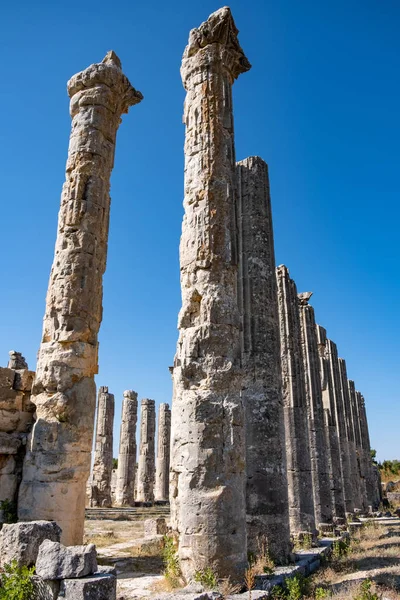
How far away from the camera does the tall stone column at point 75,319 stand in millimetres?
8719

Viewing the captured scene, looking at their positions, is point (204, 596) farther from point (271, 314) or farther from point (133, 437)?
point (133, 437)

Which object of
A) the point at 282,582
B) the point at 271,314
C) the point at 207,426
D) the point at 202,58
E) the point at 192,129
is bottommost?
the point at 282,582

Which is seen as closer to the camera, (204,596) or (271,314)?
(204,596)

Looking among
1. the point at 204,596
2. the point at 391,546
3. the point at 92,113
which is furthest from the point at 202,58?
the point at 391,546

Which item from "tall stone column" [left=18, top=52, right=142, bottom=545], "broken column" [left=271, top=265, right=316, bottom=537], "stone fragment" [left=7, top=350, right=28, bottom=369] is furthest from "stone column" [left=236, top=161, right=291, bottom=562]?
"stone fragment" [left=7, top=350, right=28, bottom=369]

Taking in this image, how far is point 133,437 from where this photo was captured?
31594 millimetres

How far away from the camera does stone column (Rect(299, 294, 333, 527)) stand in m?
17.1

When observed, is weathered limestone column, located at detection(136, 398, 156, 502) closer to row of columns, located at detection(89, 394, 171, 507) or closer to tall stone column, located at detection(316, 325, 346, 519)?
row of columns, located at detection(89, 394, 171, 507)

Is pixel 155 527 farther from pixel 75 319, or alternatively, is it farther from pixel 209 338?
pixel 209 338

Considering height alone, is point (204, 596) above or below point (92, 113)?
below

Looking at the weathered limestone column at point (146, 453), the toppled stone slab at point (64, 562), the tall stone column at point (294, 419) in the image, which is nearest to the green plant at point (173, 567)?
the toppled stone slab at point (64, 562)

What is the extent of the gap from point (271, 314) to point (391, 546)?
6.65 meters

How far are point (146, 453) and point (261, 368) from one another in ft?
81.3

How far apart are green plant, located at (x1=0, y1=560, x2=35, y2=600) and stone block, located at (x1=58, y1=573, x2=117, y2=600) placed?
1.12 ft
